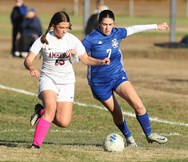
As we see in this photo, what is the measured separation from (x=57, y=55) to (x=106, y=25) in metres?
1.03

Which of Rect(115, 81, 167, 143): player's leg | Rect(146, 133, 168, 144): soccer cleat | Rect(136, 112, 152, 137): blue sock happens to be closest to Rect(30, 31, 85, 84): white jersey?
Rect(115, 81, 167, 143): player's leg

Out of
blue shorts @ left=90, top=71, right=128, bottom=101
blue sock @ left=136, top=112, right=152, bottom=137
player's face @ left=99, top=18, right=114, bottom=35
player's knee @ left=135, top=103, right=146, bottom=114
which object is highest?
player's face @ left=99, top=18, right=114, bottom=35

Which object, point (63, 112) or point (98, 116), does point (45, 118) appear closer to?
point (63, 112)

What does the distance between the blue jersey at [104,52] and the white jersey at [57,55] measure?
1.99 feet

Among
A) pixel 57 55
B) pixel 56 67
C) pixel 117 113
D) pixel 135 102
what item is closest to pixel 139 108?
pixel 135 102

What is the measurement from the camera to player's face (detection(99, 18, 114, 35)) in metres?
13.0

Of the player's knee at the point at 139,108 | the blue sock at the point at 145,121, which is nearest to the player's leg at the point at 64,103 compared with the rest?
the player's knee at the point at 139,108

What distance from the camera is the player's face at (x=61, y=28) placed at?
12.2 meters

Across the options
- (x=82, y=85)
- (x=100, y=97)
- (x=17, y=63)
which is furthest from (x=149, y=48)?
(x=100, y=97)

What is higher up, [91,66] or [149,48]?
[91,66]

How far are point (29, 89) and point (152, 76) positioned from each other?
16.0 ft

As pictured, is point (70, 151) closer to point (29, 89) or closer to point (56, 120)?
point (56, 120)

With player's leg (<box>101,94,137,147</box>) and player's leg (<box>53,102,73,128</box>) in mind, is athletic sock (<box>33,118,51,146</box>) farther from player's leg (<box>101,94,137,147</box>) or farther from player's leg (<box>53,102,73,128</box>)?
player's leg (<box>101,94,137,147</box>)

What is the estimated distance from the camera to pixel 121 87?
13250mm
